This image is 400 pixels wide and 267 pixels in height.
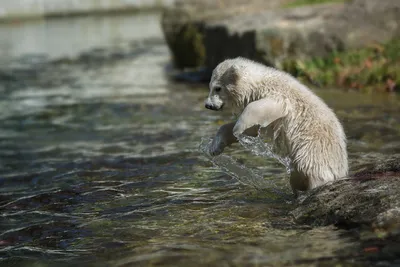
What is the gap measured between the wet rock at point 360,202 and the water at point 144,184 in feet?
0.53

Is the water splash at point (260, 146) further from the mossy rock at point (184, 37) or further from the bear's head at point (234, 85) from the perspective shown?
the mossy rock at point (184, 37)

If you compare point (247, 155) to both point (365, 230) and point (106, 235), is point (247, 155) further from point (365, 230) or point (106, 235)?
→ point (365, 230)

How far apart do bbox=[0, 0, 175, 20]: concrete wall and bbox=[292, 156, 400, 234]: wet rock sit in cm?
3212

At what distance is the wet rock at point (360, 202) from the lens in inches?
180

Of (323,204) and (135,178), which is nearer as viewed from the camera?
(323,204)

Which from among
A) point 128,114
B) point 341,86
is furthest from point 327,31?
point 128,114

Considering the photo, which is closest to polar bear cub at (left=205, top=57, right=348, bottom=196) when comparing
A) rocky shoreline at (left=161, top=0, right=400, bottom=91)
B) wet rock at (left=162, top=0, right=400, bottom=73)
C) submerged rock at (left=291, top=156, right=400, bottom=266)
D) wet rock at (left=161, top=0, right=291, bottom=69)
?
submerged rock at (left=291, top=156, right=400, bottom=266)

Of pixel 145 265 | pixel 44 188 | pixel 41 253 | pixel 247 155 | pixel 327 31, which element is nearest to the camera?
pixel 145 265

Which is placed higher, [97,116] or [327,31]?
[327,31]

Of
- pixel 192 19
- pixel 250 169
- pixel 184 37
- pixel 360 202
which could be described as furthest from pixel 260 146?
pixel 192 19

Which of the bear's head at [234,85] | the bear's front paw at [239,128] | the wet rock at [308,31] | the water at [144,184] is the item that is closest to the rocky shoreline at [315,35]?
the wet rock at [308,31]

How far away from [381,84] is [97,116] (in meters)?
4.99

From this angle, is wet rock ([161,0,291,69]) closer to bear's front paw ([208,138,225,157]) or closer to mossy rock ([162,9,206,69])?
mossy rock ([162,9,206,69])

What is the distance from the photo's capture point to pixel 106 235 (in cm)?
532
